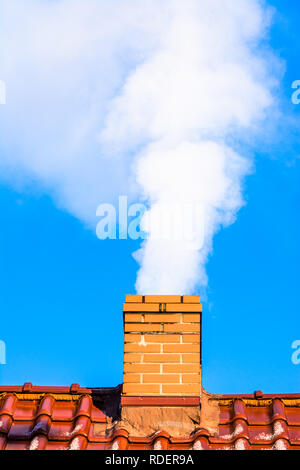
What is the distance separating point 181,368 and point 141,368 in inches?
12.0

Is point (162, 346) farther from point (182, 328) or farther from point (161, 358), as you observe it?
point (182, 328)

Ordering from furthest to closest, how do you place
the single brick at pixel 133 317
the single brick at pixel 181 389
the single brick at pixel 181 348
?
the single brick at pixel 133 317 < the single brick at pixel 181 348 < the single brick at pixel 181 389

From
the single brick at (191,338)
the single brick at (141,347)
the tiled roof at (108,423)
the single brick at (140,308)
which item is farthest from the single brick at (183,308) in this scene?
the tiled roof at (108,423)

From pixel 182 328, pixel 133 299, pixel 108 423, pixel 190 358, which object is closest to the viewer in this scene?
pixel 108 423

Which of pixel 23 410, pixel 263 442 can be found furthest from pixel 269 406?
pixel 23 410

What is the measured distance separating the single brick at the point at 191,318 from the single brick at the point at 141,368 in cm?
44

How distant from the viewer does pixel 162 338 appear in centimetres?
589

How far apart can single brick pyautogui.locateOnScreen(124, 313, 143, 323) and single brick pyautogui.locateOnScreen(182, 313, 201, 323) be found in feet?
1.14

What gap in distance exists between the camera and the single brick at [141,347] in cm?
584

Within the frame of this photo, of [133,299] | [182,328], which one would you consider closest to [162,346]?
[182,328]

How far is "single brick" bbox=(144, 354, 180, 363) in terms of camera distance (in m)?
5.80

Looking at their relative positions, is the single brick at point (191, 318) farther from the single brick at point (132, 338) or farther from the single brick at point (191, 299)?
the single brick at point (132, 338)

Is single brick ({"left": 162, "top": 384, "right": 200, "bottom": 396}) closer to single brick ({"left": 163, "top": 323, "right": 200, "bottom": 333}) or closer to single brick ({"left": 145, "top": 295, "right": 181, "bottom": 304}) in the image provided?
single brick ({"left": 163, "top": 323, "right": 200, "bottom": 333})
